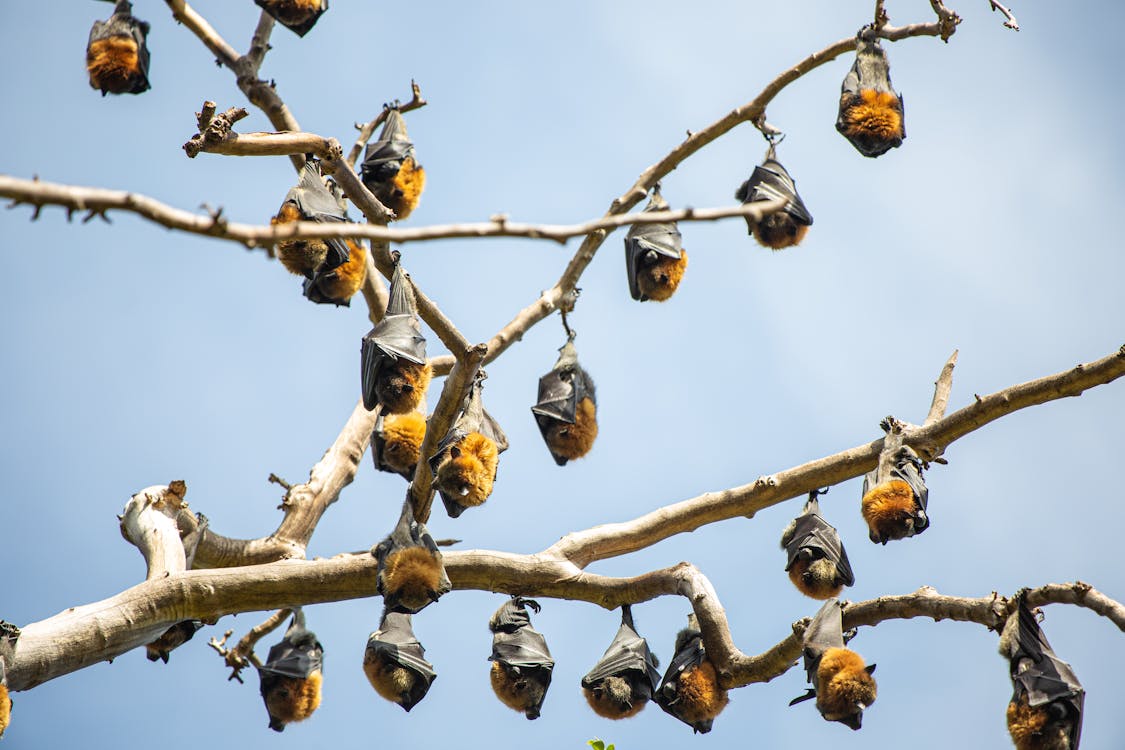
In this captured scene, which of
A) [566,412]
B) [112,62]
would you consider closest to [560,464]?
[566,412]

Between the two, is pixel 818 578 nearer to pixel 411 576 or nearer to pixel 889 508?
pixel 889 508

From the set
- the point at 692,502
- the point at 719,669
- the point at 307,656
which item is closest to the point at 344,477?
the point at 307,656

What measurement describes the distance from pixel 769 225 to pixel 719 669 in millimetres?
4093

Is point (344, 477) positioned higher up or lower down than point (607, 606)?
higher up

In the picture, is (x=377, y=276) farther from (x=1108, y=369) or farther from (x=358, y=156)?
(x=1108, y=369)

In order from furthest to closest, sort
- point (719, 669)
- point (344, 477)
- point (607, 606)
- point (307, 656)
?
point (344, 477), point (307, 656), point (607, 606), point (719, 669)

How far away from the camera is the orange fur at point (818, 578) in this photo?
9000 mm

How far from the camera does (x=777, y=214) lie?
10.0 meters

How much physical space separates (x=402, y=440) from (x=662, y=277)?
2.84m

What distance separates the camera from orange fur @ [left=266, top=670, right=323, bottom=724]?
1065cm

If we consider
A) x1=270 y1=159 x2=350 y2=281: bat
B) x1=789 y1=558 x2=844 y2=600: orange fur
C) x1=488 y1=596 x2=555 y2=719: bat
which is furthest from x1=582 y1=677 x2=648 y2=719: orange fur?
x1=270 y1=159 x2=350 y2=281: bat

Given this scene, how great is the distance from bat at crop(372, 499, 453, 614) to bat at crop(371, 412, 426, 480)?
1253 mm

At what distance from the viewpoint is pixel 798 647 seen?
761cm

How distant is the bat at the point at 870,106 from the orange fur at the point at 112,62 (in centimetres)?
602
